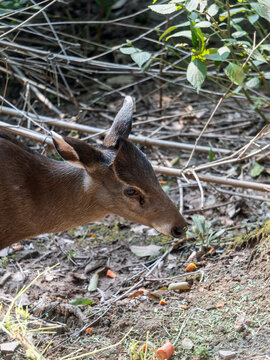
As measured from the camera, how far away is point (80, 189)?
431 centimetres

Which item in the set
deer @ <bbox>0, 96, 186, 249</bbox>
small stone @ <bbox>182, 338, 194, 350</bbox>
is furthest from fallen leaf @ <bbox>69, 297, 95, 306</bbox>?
small stone @ <bbox>182, 338, 194, 350</bbox>

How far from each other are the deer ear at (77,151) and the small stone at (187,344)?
4.72 feet

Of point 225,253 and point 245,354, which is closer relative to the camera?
point 245,354

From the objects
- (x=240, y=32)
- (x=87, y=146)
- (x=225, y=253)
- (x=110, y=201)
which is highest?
(x=240, y=32)

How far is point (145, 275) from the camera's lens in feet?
15.3

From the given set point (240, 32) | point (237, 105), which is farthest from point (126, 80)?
point (240, 32)

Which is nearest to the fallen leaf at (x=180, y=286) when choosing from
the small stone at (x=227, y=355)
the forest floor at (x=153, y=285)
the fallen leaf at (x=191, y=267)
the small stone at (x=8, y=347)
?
the forest floor at (x=153, y=285)

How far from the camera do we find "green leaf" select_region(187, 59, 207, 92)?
402 cm

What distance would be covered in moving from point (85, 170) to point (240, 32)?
5.34ft

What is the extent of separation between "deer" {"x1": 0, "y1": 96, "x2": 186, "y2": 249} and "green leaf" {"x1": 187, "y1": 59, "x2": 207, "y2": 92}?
0.61 metres

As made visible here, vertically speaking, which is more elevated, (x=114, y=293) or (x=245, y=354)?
(x=245, y=354)

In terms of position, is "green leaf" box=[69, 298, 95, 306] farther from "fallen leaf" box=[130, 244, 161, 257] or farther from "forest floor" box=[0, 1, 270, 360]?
"fallen leaf" box=[130, 244, 161, 257]

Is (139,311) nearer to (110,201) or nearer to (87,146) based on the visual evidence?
(110,201)

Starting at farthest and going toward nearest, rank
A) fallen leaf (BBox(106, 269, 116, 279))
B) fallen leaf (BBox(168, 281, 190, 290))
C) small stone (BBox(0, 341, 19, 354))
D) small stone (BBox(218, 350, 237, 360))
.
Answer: fallen leaf (BBox(106, 269, 116, 279)), fallen leaf (BBox(168, 281, 190, 290)), small stone (BBox(0, 341, 19, 354)), small stone (BBox(218, 350, 237, 360))
